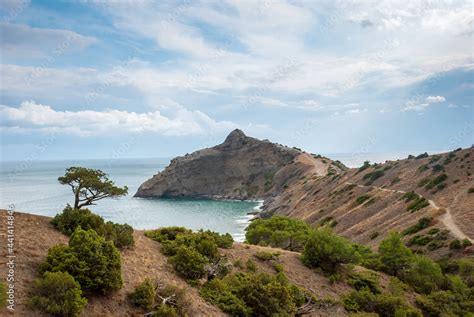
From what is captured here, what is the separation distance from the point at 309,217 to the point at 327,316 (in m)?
69.9

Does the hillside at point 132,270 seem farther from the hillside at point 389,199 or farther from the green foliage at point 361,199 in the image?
the green foliage at point 361,199

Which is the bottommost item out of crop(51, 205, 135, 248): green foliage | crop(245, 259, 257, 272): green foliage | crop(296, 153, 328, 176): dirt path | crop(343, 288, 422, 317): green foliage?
crop(343, 288, 422, 317): green foliage

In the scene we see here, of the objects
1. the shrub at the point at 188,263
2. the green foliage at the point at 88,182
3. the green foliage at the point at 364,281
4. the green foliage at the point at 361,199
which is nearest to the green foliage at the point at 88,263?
the green foliage at the point at 88,182

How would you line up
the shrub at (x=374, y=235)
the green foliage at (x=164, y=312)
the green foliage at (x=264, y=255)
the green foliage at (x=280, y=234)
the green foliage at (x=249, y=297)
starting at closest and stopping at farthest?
1. the green foliage at (x=164, y=312)
2. the green foliage at (x=249, y=297)
3. the green foliage at (x=264, y=255)
4. the green foliage at (x=280, y=234)
5. the shrub at (x=374, y=235)

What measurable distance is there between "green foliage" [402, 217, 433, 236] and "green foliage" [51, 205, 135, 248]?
163ft

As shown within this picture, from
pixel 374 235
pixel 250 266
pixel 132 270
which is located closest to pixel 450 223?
pixel 374 235

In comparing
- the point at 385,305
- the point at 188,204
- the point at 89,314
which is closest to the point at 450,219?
the point at 385,305

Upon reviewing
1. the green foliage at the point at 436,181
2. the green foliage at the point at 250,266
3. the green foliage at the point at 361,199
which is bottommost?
the green foliage at the point at 250,266

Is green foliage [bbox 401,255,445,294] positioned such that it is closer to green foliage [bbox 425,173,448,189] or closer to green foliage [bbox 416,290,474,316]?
green foliage [bbox 416,290,474,316]

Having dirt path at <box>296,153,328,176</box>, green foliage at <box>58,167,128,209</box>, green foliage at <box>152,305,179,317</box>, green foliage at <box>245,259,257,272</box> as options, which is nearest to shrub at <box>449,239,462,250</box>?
green foliage at <box>245,259,257,272</box>

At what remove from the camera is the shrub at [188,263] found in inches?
1041

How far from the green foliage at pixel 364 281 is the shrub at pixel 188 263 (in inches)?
606

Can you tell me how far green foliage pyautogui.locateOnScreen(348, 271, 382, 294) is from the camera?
34.4 metres

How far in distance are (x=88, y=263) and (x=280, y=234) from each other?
103 ft
